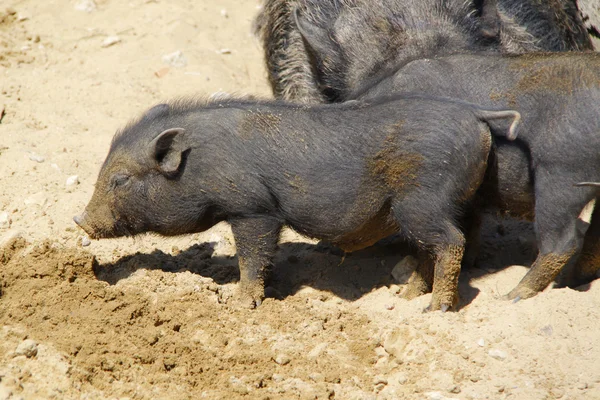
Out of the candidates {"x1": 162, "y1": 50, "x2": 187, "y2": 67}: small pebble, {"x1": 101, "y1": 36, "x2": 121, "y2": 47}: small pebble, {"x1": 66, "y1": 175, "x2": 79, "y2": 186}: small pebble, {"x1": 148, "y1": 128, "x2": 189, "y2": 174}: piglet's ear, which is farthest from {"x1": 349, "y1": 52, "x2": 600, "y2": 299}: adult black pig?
{"x1": 101, "y1": 36, "x2": 121, "y2": 47}: small pebble

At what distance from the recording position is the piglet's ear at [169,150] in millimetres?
4789

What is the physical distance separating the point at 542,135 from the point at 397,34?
149 centimetres

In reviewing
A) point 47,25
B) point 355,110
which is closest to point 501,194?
point 355,110

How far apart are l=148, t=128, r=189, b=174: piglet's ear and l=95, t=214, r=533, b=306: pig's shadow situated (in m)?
0.75

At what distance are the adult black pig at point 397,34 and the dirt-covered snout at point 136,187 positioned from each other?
148 centimetres

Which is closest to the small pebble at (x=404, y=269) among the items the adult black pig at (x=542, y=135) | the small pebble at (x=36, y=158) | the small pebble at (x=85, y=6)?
the adult black pig at (x=542, y=135)

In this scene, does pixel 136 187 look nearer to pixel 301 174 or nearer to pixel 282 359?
pixel 301 174

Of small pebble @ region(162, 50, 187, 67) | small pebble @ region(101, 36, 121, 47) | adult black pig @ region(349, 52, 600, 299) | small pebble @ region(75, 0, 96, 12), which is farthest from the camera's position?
small pebble @ region(75, 0, 96, 12)

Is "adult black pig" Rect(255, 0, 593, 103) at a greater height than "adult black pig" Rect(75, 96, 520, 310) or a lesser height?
greater

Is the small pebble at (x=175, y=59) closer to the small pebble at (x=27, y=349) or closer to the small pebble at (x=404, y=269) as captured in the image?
the small pebble at (x=404, y=269)

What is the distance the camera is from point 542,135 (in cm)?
464

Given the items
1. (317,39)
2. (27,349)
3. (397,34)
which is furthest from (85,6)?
(27,349)

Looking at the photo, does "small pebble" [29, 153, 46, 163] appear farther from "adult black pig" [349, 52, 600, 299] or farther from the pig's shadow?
"adult black pig" [349, 52, 600, 299]

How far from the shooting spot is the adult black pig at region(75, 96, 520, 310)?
4.59 m
